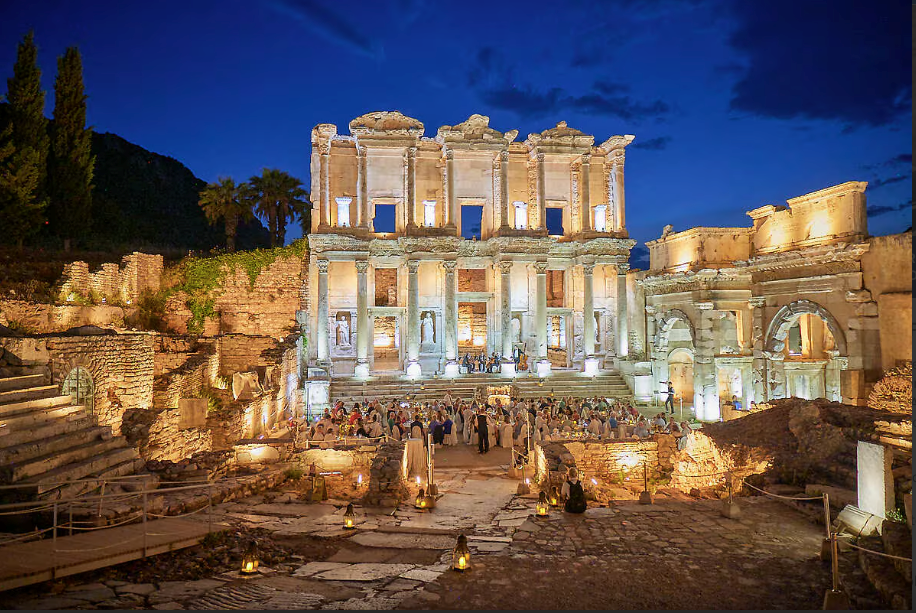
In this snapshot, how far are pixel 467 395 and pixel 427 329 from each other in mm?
9128

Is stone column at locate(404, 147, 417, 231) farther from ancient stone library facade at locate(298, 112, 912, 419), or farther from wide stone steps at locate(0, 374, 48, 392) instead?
wide stone steps at locate(0, 374, 48, 392)

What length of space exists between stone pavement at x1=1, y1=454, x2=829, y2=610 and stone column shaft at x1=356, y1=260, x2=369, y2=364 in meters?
15.8

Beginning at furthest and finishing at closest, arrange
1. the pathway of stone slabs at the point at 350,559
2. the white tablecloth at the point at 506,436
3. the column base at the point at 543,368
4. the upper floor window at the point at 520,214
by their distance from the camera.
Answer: the upper floor window at the point at 520,214 < the column base at the point at 543,368 < the white tablecloth at the point at 506,436 < the pathway of stone slabs at the point at 350,559

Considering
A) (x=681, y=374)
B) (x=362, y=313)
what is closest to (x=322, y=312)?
(x=362, y=313)

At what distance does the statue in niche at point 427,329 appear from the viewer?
31975mm

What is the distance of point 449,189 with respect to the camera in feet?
95.9

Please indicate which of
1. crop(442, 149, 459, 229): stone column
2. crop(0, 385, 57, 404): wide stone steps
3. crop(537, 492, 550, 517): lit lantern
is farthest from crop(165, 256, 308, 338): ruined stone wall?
crop(537, 492, 550, 517): lit lantern

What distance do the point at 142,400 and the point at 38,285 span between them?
11877 millimetres

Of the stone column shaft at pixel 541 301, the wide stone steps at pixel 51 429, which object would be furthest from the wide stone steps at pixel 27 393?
the stone column shaft at pixel 541 301

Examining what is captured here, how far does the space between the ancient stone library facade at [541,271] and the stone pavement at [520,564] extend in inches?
497

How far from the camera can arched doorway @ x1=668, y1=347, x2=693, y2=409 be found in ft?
88.3

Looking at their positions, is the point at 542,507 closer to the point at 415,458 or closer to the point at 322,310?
the point at 415,458

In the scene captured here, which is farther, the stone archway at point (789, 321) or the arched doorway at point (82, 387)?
the stone archway at point (789, 321)

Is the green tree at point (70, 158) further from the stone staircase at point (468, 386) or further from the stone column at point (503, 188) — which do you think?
the stone column at point (503, 188)
